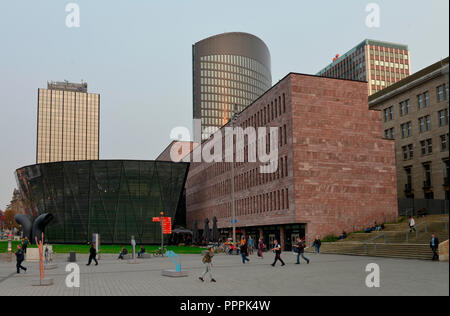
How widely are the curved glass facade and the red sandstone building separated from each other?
28318mm

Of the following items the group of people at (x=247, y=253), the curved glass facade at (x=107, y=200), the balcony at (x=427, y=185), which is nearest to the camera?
the group of people at (x=247, y=253)

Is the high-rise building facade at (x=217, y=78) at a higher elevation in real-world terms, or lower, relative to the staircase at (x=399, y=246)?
higher

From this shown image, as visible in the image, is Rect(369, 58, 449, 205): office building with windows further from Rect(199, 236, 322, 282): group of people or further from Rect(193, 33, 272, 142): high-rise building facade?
Rect(193, 33, 272, 142): high-rise building facade

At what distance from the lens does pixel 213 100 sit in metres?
186

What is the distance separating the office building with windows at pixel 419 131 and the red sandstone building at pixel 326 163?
893 cm

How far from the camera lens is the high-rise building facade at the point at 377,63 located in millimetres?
146250

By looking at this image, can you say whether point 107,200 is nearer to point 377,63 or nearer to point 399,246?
point 399,246

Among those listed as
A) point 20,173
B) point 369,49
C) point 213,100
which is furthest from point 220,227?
point 213,100

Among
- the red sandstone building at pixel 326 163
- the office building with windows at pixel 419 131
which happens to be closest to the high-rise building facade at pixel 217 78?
the office building with windows at pixel 419 131

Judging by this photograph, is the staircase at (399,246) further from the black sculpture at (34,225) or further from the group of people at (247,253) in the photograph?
the black sculpture at (34,225)

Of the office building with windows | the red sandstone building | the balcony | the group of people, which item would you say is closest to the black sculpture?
the group of people

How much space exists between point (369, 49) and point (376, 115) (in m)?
99.7

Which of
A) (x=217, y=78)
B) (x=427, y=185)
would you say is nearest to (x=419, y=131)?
(x=427, y=185)

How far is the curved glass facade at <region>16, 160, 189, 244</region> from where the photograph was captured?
78000 millimetres
